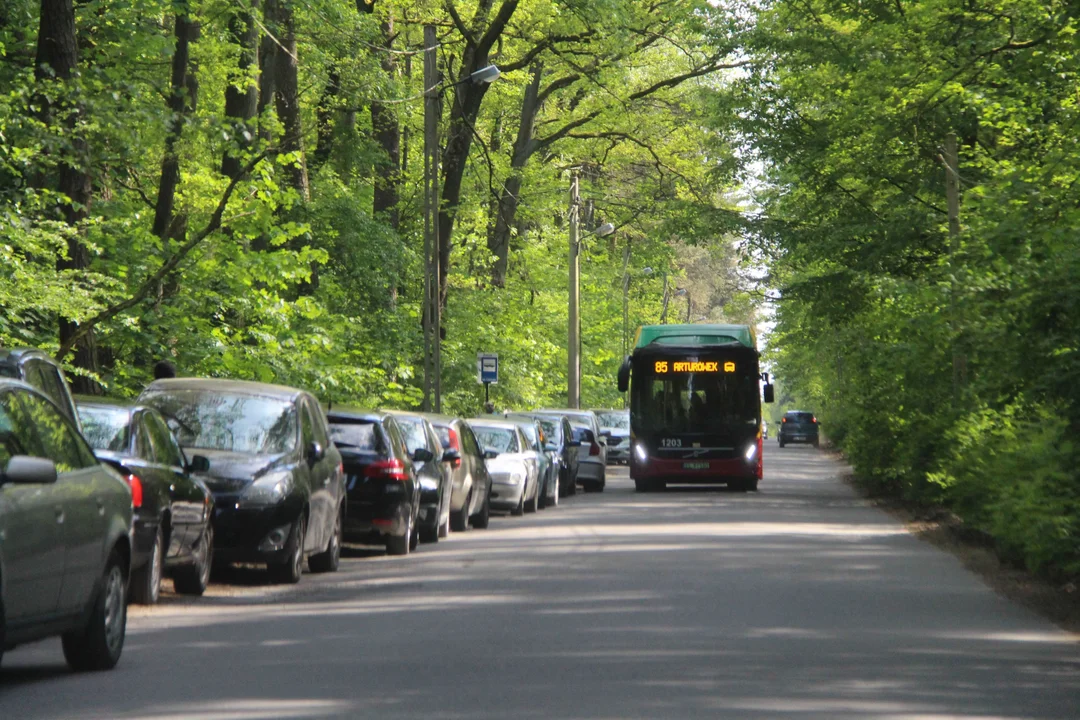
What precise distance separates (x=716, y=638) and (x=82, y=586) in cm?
427

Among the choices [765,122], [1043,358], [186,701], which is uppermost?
[765,122]

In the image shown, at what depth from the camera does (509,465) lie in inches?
1088

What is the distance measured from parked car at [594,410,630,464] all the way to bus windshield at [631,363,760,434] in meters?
19.2

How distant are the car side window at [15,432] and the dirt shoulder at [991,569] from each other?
730 cm

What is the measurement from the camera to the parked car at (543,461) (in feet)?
99.9

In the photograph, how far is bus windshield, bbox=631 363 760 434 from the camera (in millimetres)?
35656

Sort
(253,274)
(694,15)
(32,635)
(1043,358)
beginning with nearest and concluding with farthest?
(32,635)
(1043,358)
(253,274)
(694,15)

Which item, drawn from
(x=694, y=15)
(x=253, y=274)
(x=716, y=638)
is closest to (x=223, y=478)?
(x=716, y=638)

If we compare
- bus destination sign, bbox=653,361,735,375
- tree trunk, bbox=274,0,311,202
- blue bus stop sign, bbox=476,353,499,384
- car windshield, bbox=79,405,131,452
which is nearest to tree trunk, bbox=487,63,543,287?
blue bus stop sign, bbox=476,353,499,384

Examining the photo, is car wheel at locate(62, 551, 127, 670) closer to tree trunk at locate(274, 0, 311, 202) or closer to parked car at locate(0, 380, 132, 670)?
parked car at locate(0, 380, 132, 670)

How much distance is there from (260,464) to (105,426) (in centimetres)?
223

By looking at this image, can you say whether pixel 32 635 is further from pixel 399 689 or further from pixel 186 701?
pixel 399 689

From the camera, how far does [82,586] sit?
30.8 feet

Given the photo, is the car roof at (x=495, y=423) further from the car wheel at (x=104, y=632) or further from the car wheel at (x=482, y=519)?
the car wheel at (x=104, y=632)
